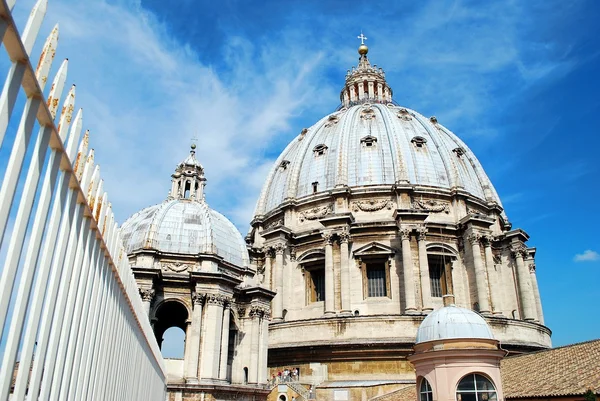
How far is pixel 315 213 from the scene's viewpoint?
43.4 m

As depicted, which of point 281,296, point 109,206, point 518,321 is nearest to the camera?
point 109,206

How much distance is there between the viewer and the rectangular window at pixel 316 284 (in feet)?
131

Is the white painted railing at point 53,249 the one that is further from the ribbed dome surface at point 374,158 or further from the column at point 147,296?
the ribbed dome surface at point 374,158

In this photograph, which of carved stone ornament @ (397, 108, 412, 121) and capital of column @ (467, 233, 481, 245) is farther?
carved stone ornament @ (397, 108, 412, 121)

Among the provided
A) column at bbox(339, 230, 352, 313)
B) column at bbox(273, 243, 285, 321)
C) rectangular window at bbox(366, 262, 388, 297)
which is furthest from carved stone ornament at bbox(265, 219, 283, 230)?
rectangular window at bbox(366, 262, 388, 297)

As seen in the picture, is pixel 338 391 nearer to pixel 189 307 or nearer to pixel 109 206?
pixel 189 307

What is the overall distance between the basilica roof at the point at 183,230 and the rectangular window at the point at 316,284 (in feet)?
38.2

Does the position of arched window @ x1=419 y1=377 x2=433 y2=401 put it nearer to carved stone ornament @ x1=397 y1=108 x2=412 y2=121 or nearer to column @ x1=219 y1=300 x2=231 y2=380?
column @ x1=219 y1=300 x2=231 y2=380

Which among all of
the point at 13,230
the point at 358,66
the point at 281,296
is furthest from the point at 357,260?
the point at 13,230

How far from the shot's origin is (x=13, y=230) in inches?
113

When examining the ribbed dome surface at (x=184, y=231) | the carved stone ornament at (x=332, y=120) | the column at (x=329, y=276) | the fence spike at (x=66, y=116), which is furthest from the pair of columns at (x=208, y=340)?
the carved stone ornament at (x=332, y=120)

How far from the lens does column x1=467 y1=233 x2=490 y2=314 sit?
3716 cm

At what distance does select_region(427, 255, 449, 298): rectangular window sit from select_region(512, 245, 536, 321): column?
7046 millimetres

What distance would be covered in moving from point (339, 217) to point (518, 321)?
14489 millimetres
